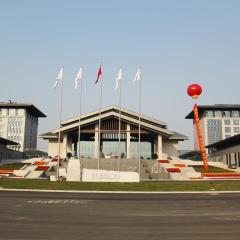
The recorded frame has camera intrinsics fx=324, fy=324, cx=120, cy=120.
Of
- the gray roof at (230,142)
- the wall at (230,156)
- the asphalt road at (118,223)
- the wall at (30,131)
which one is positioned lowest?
the asphalt road at (118,223)

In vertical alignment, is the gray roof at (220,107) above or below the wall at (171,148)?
above

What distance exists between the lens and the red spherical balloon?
46.1 meters

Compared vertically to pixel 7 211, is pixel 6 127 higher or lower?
higher

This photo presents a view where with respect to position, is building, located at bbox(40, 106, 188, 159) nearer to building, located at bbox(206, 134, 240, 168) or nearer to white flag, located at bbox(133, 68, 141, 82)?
building, located at bbox(206, 134, 240, 168)

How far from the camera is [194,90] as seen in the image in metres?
46.2

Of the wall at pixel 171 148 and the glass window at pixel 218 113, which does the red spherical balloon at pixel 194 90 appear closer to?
the wall at pixel 171 148

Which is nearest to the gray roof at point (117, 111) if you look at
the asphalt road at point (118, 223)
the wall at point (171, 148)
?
the wall at point (171, 148)

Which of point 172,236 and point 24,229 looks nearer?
point 172,236

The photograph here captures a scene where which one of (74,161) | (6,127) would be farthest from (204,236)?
(6,127)

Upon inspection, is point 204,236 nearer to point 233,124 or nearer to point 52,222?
point 52,222

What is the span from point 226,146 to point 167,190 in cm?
5651

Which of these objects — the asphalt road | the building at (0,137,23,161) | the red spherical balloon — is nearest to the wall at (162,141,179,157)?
the red spherical balloon

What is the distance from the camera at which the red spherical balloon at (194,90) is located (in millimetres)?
46094

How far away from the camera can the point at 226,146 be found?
80.6 metres
